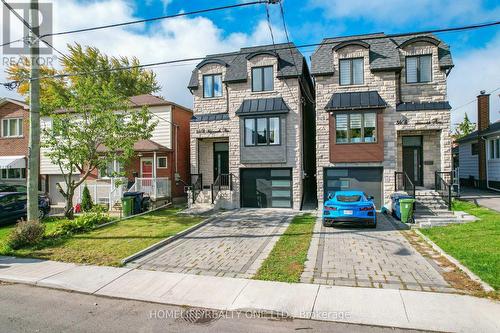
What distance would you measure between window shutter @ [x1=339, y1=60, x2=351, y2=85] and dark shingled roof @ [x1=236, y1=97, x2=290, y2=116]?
3.43 m

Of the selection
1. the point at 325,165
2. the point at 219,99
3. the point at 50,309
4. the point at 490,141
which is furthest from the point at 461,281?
the point at 490,141

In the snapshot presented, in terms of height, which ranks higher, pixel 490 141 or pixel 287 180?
pixel 490 141

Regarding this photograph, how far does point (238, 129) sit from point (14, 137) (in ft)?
61.6

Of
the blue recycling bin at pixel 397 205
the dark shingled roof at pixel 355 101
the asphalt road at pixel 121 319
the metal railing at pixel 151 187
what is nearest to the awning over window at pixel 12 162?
the metal railing at pixel 151 187

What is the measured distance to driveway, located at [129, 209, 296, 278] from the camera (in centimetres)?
772

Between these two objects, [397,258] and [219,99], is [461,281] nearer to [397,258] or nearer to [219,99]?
[397,258]

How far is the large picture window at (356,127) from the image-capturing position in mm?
16328

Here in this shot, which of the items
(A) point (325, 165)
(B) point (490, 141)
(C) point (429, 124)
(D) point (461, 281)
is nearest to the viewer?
(D) point (461, 281)

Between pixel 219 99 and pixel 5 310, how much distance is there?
601 inches

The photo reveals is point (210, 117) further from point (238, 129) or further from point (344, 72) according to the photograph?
point (344, 72)

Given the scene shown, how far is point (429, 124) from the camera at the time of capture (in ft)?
52.4

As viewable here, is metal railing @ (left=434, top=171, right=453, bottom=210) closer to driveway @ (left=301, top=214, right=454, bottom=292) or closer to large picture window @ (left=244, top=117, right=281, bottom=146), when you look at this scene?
driveway @ (left=301, top=214, right=454, bottom=292)

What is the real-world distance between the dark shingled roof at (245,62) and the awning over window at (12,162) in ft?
48.8

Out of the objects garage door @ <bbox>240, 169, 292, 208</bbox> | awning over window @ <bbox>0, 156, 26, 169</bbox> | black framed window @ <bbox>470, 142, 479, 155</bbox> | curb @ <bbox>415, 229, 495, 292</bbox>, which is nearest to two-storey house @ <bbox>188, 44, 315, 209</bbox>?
garage door @ <bbox>240, 169, 292, 208</bbox>
